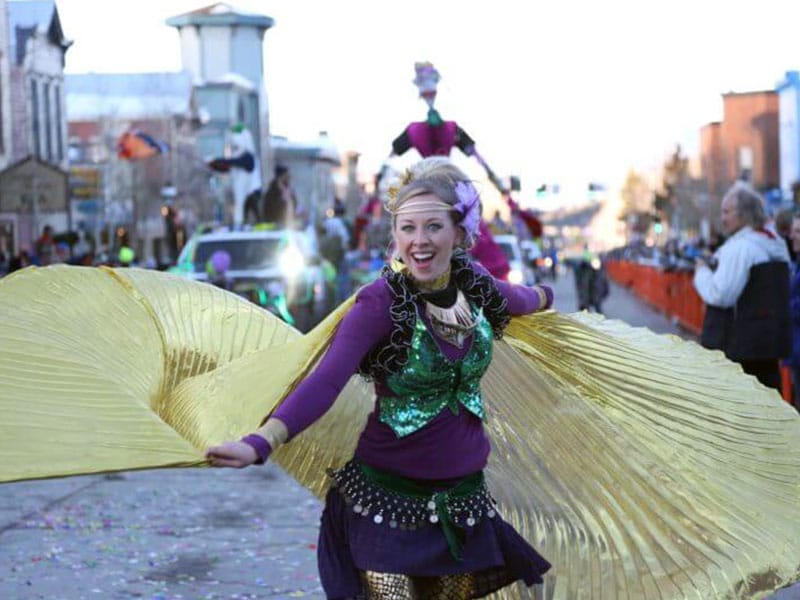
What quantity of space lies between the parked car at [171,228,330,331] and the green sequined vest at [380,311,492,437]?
1498 cm

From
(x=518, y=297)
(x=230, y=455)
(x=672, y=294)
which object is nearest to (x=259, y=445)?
(x=230, y=455)

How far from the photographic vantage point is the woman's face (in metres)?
4.57

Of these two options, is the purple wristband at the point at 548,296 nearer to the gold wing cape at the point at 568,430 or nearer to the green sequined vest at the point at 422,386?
the gold wing cape at the point at 568,430

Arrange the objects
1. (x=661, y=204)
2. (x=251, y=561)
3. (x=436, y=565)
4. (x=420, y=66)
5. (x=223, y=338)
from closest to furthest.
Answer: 1. (x=436, y=565)
2. (x=223, y=338)
3. (x=251, y=561)
4. (x=420, y=66)
5. (x=661, y=204)

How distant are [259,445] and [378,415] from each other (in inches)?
22.4

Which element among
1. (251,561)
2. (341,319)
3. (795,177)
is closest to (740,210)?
(251,561)

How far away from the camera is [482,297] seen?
477 cm

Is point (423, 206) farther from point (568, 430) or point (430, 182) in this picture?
point (568, 430)

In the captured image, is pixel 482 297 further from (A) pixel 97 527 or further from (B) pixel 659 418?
(A) pixel 97 527

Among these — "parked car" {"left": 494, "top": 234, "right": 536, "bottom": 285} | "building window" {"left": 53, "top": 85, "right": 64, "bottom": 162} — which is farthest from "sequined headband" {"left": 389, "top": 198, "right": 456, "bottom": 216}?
"building window" {"left": 53, "top": 85, "right": 64, "bottom": 162}

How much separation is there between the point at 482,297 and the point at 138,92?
8156cm

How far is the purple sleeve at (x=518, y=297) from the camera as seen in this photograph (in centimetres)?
492

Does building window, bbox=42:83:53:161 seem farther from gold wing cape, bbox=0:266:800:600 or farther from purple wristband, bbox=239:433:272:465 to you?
purple wristband, bbox=239:433:272:465

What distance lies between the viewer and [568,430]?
5340 mm
